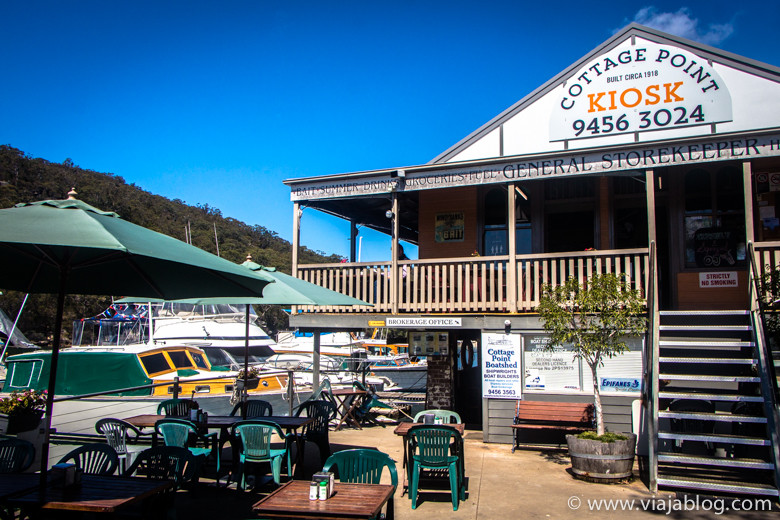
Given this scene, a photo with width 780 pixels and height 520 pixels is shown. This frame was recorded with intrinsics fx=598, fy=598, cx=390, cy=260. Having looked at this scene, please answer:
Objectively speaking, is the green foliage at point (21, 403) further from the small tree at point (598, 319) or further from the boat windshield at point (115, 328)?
the boat windshield at point (115, 328)

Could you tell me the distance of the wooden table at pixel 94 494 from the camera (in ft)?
13.9

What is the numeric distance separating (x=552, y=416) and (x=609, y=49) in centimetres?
749

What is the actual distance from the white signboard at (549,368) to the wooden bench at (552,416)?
33 centimetres

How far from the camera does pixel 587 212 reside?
12.8 m

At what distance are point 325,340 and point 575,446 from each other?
37.1 meters

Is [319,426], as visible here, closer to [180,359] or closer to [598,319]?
[598,319]

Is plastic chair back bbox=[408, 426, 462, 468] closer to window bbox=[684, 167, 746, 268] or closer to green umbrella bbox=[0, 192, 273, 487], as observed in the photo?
green umbrella bbox=[0, 192, 273, 487]

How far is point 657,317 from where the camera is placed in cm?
902

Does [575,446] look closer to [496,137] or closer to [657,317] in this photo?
[657,317]

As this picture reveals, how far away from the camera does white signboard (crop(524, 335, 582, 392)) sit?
10.8 metres

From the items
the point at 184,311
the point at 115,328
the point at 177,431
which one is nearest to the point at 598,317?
the point at 177,431

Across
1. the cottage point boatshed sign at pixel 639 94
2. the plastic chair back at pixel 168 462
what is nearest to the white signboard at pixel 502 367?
the cottage point boatshed sign at pixel 639 94

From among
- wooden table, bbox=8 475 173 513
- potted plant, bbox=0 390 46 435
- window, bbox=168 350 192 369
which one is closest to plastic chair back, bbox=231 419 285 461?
wooden table, bbox=8 475 173 513

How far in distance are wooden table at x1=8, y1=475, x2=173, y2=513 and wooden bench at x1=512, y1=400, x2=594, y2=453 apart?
6.74m
